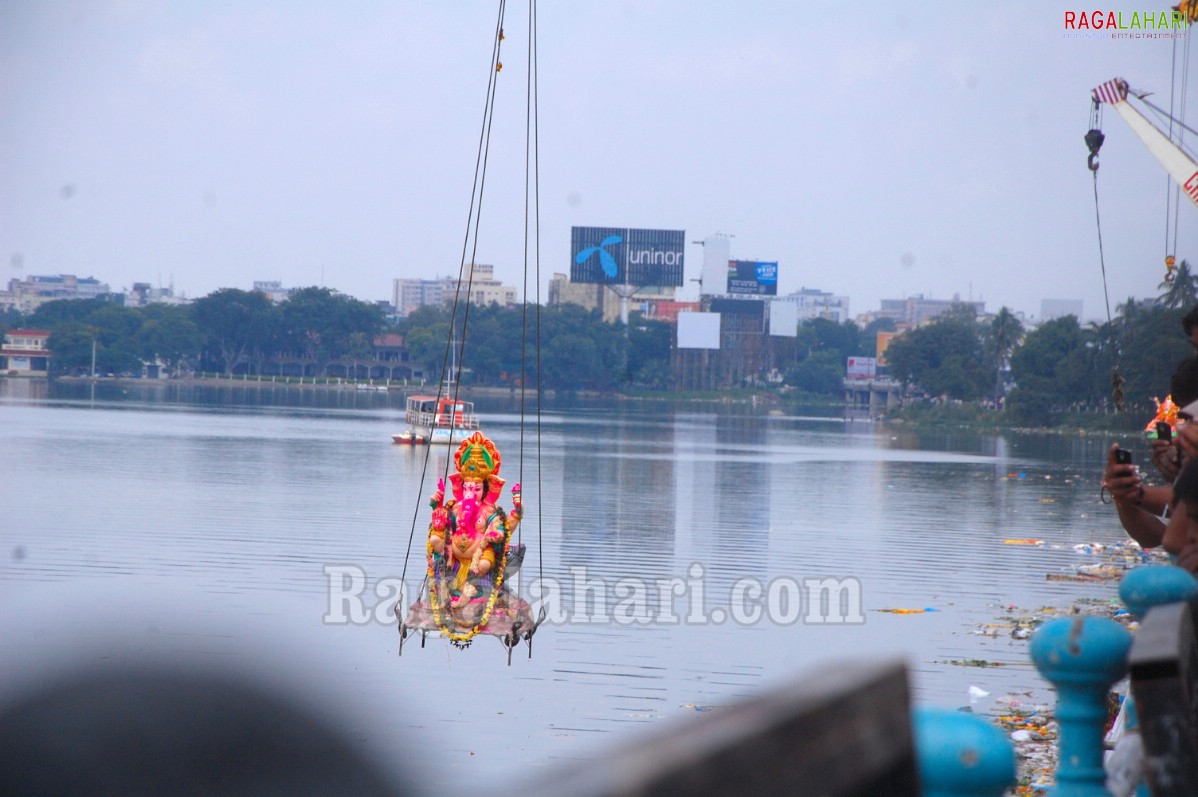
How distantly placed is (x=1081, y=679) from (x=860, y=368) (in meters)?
141

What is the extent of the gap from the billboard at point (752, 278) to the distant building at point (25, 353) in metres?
72.7

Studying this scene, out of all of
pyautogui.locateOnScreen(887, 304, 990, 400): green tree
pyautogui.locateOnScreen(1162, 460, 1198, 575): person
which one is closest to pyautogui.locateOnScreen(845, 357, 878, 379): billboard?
pyautogui.locateOnScreen(887, 304, 990, 400): green tree

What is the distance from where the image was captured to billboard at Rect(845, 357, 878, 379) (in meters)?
141

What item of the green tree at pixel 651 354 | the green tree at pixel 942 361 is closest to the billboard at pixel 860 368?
the green tree at pixel 651 354

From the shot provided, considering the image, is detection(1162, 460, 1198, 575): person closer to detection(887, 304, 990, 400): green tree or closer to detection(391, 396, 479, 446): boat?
detection(391, 396, 479, 446): boat

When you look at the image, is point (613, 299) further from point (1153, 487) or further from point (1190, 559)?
point (1190, 559)

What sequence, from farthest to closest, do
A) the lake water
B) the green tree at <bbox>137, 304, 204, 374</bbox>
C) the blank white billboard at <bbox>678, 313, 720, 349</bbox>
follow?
1. the blank white billboard at <bbox>678, 313, 720, 349</bbox>
2. the green tree at <bbox>137, 304, 204, 374</bbox>
3. the lake water

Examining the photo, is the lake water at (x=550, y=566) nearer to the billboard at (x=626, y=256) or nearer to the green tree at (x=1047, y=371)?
the green tree at (x=1047, y=371)

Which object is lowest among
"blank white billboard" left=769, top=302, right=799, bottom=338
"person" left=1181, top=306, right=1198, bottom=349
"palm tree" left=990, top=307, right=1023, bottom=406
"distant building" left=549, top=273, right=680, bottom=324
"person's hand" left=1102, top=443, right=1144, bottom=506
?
"person's hand" left=1102, top=443, right=1144, bottom=506

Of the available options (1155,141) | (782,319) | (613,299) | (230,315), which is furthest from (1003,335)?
(1155,141)

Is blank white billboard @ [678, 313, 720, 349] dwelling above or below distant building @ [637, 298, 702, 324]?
below

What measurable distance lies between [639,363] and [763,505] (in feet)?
365

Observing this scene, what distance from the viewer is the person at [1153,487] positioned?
4.49m

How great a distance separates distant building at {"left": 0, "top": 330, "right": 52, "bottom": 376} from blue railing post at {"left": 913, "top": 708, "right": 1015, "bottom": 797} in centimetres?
14183
